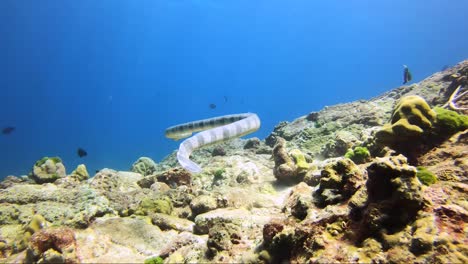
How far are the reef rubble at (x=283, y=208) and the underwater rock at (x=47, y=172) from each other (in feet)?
0.11

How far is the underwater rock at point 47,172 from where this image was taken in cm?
712

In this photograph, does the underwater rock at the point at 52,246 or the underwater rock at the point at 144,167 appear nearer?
the underwater rock at the point at 52,246

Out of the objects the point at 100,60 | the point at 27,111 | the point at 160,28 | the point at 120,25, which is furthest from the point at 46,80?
the point at 160,28

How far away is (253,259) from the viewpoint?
2.70 metres

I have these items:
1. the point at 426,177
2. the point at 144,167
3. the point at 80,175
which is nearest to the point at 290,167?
the point at 426,177

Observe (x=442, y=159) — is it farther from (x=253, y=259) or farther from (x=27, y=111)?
(x=27, y=111)

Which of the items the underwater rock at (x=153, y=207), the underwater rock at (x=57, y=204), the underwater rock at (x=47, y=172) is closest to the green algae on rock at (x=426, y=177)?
the underwater rock at (x=153, y=207)

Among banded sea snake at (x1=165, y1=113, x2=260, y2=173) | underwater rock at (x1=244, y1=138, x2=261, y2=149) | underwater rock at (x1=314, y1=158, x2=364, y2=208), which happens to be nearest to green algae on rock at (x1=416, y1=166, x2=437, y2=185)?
underwater rock at (x1=314, y1=158, x2=364, y2=208)

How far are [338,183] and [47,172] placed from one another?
284 inches

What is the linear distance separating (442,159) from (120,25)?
11169 cm

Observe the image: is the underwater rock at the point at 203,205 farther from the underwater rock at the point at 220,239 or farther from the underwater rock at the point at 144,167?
the underwater rock at the point at 144,167

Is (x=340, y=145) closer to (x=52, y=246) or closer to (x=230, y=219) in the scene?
(x=230, y=219)

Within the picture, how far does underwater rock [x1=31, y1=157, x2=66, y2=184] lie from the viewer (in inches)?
281

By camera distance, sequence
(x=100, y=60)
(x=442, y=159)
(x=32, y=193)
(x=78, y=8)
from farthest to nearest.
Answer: (x=100, y=60) < (x=78, y=8) < (x=32, y=193) < (x=442, y=159)
